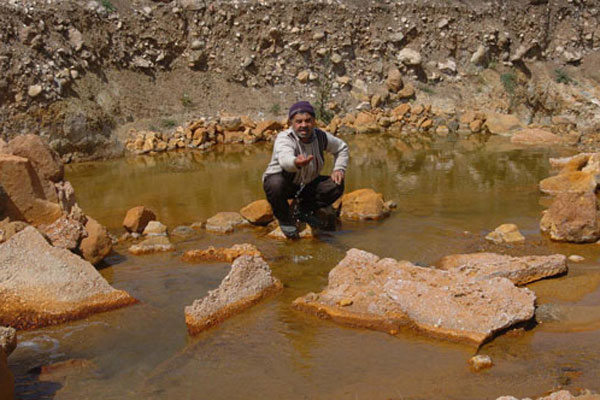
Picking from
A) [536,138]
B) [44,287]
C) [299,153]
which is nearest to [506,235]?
[299,153]

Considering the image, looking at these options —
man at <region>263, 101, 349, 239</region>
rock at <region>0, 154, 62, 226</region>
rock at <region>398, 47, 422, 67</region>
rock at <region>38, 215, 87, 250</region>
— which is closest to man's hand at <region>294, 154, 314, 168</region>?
man at <region>263, 101, 349, 239</region>

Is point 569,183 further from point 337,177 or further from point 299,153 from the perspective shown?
point 299,153

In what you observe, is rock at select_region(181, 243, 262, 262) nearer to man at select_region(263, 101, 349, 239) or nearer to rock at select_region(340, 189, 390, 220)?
man at select_region(263, 101, 349, 239)

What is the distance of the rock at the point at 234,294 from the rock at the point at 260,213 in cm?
187

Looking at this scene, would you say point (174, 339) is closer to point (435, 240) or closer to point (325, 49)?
point (435, 240)

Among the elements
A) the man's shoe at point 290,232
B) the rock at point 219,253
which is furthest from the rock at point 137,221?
the man's shoe at point 290,232

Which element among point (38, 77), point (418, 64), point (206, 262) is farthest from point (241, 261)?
point (418, 64)

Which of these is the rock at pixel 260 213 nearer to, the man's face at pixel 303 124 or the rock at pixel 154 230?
the rock at pixel 154 230

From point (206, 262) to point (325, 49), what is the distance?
11.5 metres

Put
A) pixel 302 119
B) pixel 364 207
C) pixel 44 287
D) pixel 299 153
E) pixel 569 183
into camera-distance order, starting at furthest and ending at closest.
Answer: pixel 569 183 → pixel 364 207 → pixel 299 153 → pixel 302 119 → pixel 44 287

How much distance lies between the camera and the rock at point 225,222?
547cm

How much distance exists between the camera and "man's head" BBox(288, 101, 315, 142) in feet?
15.4

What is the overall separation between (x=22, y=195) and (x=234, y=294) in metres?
2.30

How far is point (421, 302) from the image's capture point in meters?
3.04
